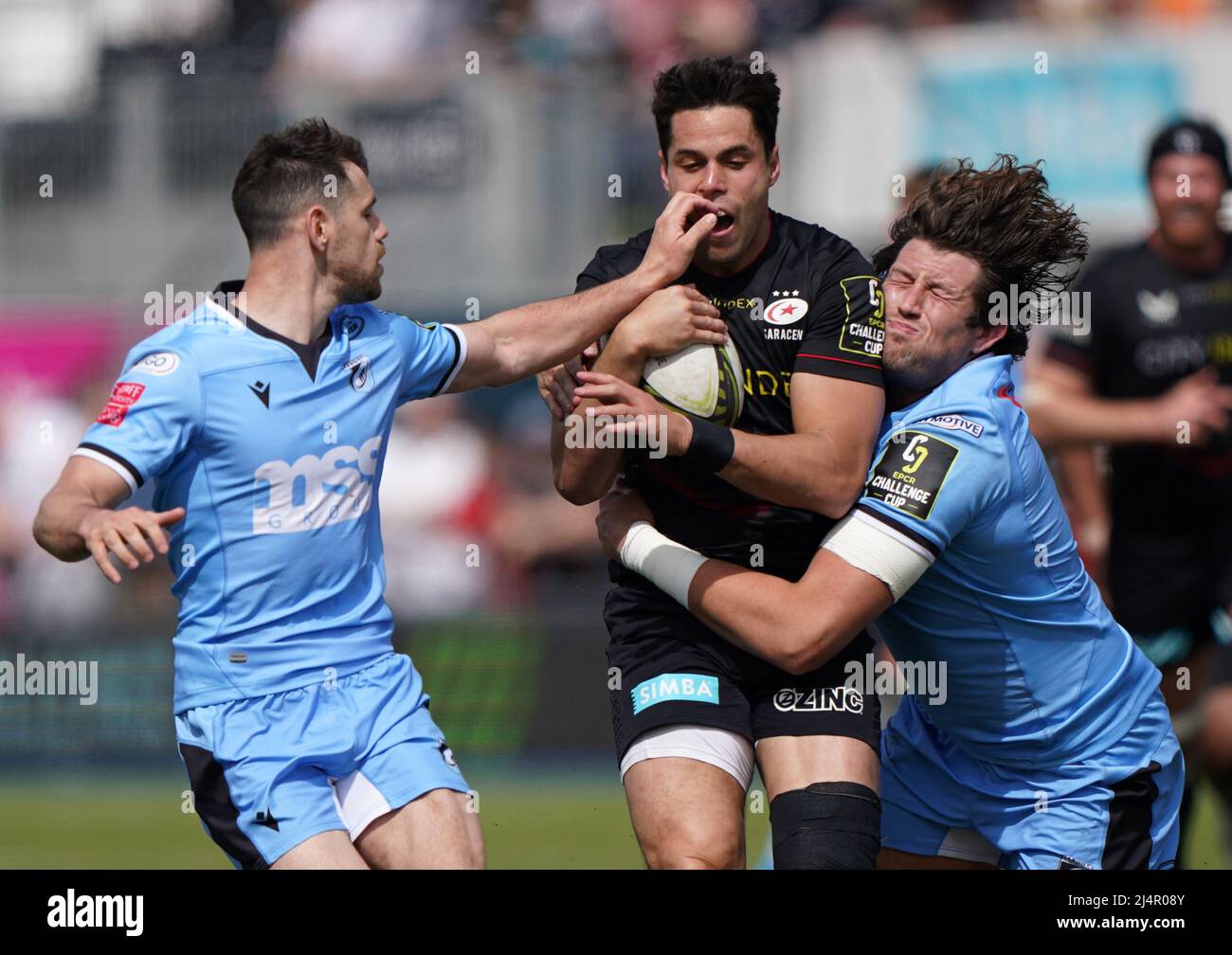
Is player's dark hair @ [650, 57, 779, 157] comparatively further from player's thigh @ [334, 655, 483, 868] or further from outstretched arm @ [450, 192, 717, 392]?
player's thigh @ [334, 655, 483, 868]

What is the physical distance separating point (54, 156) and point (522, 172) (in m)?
3.56

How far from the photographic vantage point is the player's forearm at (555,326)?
16.5ft

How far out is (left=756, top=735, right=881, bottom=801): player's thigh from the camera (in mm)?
4695

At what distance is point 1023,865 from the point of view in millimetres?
4781

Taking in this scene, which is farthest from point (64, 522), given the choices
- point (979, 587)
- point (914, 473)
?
point (979, 587)

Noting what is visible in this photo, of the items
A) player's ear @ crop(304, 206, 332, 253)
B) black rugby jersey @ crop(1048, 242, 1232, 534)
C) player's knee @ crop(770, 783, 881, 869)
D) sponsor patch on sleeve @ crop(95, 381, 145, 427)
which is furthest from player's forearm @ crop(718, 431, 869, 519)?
black rugby jersey @ crop(1048, 242, 1232, 534)

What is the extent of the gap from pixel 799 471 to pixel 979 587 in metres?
0.62

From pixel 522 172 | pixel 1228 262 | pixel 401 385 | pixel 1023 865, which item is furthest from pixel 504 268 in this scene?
pixel 1023 865

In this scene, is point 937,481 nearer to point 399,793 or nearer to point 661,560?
point 661,560

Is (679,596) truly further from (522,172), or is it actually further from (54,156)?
(54,156)

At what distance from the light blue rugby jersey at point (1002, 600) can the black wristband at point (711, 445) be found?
0.41 m

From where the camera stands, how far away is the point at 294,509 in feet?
15.5

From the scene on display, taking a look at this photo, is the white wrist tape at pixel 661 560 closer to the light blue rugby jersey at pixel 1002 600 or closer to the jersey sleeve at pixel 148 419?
the light blue rugby jersey at pixel 1002 600
